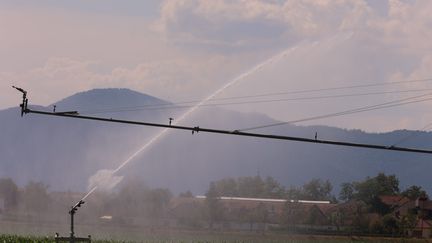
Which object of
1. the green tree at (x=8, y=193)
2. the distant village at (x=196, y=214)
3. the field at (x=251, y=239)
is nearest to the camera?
the field at (x=251, y=239)

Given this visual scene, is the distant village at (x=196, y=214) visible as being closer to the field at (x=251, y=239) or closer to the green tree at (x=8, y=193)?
the green tree at (x=8, y=193)

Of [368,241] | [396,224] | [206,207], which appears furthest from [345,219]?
[368,241]

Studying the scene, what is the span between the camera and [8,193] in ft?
494

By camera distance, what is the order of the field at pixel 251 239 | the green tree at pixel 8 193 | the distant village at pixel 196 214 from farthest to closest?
the green tree at pixel 8 193, the distant village at pixel 196 214, the field at pixel 251 239

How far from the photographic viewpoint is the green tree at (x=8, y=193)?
147m

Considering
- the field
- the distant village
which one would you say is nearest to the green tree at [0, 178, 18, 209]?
the distant village

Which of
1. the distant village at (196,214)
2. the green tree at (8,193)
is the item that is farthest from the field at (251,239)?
the green tree at (8,193)

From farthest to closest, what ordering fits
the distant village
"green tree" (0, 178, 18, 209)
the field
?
1. "green tree" (0, 178, 18, 209)
2. the distant village
3. the field

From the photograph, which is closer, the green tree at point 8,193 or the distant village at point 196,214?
the distant village at point 196,214

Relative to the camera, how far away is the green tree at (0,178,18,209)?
147 metres

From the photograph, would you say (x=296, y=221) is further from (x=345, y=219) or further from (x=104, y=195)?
(x=104, y=195)

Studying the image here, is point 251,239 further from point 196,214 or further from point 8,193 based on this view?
point 8,193

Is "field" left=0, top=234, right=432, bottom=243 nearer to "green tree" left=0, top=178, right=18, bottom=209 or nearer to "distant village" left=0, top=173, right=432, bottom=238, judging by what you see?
"distant village" left=0, top=173, right=432, bottom=238

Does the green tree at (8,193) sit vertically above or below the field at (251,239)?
above
